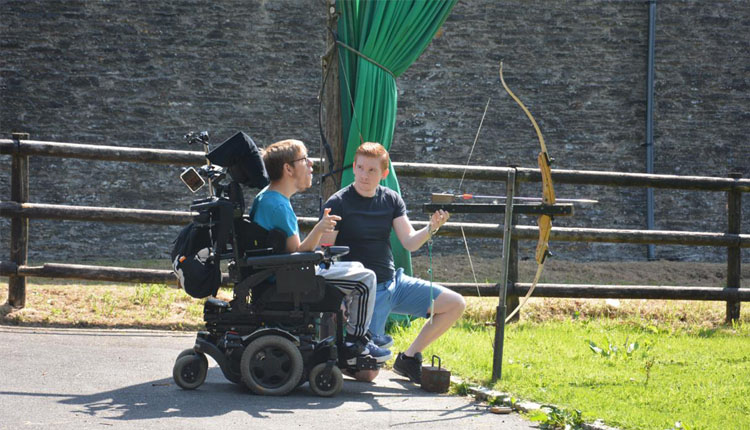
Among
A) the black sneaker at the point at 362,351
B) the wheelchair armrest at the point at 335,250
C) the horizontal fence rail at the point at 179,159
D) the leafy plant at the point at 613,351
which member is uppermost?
the horizontal fence rail at the point at 179,159

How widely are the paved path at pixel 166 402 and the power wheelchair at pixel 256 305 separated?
0.39ft

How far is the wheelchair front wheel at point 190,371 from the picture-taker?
14.7 ft

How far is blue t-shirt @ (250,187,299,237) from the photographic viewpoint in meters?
4.61

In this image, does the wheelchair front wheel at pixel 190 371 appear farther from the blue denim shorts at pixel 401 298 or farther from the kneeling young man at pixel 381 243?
the blue denim shorts at pixel 401 298

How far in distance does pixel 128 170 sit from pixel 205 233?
9.40 m

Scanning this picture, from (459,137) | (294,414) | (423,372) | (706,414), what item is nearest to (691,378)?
(706,414)

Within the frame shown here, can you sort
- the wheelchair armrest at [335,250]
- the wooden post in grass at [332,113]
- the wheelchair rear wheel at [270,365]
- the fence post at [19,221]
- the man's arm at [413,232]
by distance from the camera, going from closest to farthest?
the wheelchair rear wheel at [270,365] → the wheelchair armrest at [335,250] → the man's arm at [413,232] → the wooden post in grass at [332,113] → the fence post at [19,221]

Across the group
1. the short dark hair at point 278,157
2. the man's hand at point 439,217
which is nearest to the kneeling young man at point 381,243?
the man's hand at point 439,217

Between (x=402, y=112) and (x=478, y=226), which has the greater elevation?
(x=402, y=112)

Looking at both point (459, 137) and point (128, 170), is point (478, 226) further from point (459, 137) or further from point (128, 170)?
point (128, 170)

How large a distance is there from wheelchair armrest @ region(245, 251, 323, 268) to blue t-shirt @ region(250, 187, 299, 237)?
0.17m

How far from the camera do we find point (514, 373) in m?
4.93

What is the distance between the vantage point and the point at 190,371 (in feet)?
14.8

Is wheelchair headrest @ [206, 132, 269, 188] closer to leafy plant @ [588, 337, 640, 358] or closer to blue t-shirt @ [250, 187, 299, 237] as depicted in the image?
blue t-shirt @ [250, 187, 299, 237]
